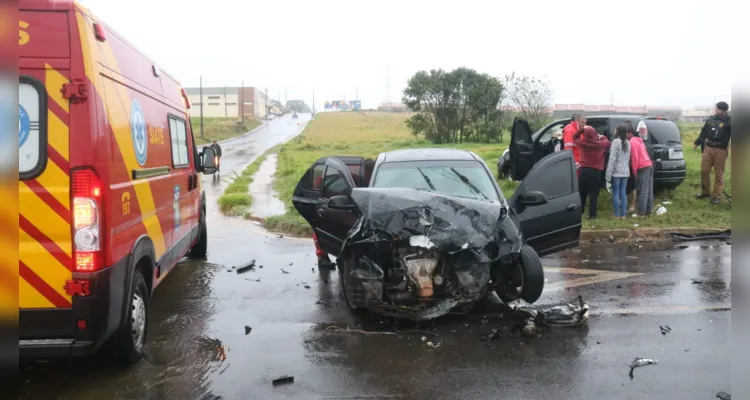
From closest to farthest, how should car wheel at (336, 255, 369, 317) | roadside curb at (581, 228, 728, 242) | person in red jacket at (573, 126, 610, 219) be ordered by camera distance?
car wheel at (336, 255, 369, 317), roadside curb at (581, 228, 728, 242), person in red jacket at (573, 126, 610, 219)

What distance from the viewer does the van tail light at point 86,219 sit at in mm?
3412

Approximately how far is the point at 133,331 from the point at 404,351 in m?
2.21

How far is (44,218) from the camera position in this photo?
3.38 meters

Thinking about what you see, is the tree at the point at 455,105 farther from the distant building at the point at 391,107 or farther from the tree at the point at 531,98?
the distant building at the point at 391,107

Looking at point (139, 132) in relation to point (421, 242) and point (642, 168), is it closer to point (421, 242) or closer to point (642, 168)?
point (421, 242)

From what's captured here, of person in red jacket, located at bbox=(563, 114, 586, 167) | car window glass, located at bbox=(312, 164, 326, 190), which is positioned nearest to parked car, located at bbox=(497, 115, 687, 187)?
person in red jacket, located at bbox=(563, 114, 586, 167)

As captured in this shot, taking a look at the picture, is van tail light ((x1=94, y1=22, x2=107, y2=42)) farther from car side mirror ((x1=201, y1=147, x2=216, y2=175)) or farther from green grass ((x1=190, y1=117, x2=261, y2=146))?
green grass ((x1=190, y1=117, x2=261, y2=146))

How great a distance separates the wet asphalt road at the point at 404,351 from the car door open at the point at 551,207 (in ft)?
2.03

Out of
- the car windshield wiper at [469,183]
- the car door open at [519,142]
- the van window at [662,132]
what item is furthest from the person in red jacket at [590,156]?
the car windshield wiper at [469,183]

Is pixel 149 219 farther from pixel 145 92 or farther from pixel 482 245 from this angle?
pixel 482 245

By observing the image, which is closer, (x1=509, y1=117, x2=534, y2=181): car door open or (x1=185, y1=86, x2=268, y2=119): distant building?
(x1=509, y1=117, x2=534, y2=181): car door open

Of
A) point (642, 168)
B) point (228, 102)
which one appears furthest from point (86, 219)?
point (228, 102)

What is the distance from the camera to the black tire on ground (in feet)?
13.3

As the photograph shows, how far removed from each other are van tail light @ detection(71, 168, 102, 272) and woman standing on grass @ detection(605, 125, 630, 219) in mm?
8907
